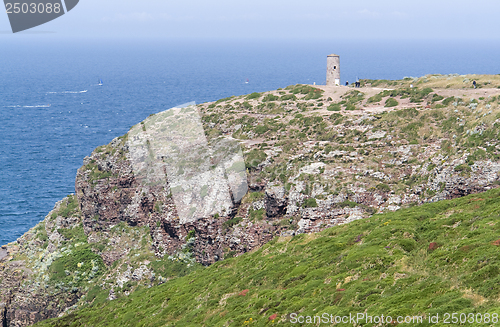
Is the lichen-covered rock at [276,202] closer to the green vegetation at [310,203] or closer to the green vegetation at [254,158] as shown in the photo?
the green vegetation at [310,203]

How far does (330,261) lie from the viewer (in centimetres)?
5006

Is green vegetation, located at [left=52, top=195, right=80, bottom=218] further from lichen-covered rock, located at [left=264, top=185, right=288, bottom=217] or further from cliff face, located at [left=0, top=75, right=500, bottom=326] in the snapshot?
lichen-covered rock, located at [left=264, top=185, right=288, bottom=217]

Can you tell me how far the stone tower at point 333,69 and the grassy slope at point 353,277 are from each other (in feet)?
172

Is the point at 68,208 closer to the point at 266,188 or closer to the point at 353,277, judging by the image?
the point at 266,188

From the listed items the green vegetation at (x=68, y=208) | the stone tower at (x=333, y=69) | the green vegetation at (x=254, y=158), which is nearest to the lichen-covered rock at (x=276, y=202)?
the green vegetation at (x=254, y=158)

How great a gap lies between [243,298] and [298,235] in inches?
594

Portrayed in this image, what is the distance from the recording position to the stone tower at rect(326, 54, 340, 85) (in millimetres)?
106562

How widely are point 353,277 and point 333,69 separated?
71881mm

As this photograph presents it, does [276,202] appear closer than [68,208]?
Yes

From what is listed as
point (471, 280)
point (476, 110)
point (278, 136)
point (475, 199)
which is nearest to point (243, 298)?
point (471, 280)

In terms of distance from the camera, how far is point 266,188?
240 ft

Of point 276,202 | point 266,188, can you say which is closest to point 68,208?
point 266,188

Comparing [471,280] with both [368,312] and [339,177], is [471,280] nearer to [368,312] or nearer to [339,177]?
[368,312]

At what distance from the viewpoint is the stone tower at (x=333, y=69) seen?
107m
